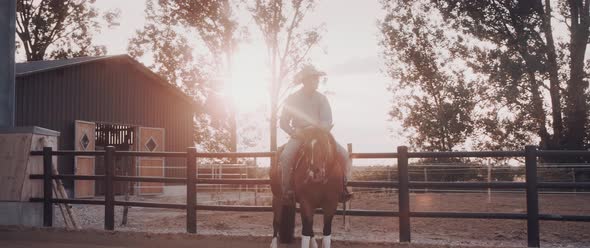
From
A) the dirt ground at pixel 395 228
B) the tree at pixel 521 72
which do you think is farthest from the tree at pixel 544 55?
the dirt ground at pixel 395 228

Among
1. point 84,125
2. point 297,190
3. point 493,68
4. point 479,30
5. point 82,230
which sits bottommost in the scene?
point 82,230

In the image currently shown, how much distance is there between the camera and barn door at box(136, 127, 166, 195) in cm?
2141

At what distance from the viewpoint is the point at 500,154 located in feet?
28.4

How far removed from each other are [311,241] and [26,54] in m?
33.0

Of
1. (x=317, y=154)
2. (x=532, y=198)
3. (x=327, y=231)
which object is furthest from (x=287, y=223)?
(x=532, y=198)

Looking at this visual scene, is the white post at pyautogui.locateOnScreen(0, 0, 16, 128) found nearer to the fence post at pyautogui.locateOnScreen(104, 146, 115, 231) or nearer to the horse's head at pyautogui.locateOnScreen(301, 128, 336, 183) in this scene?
the fence post at pyautogui.locateOnScreen(104, 146, 115, 231)

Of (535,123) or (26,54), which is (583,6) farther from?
(26,54)

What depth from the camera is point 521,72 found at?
25.1 metres

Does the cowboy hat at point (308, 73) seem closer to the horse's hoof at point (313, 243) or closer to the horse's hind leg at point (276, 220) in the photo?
the horse's hind leg at point (276, 220)

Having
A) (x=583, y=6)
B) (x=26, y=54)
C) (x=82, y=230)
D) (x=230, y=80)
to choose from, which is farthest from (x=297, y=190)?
(x=26, y=54)

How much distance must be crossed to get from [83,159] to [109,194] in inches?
372

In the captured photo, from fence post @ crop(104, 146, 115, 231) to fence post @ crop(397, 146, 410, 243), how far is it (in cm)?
500

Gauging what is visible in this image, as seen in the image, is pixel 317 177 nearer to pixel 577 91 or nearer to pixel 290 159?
pixel 290 159

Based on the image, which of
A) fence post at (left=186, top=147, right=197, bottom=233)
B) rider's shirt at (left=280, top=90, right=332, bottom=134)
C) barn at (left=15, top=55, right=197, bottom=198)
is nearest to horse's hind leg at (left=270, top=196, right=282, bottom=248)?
rider's shirt at (left=280, top=90, right=332, bottom=134)
